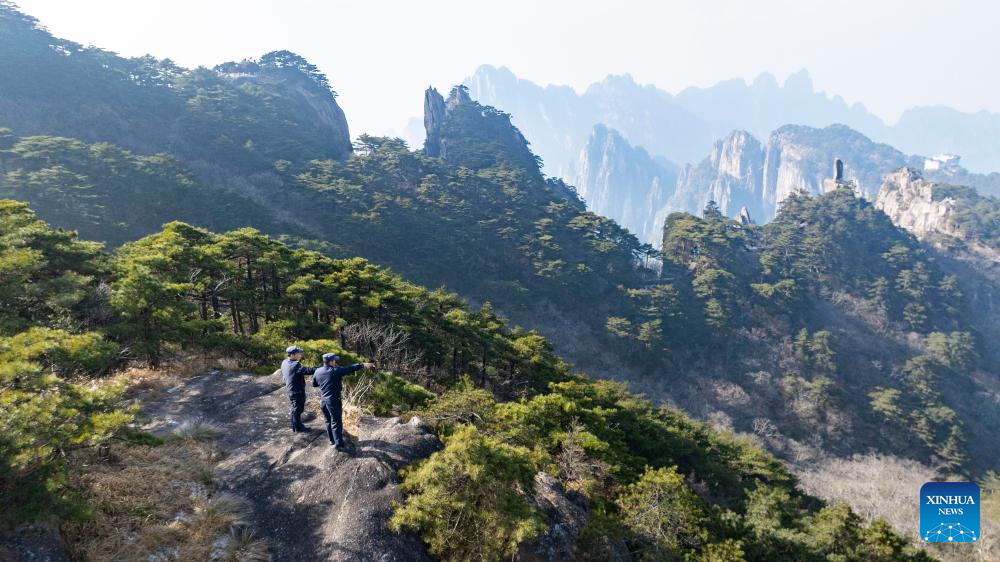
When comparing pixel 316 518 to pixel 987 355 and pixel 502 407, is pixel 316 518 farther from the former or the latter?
pixel 987 355

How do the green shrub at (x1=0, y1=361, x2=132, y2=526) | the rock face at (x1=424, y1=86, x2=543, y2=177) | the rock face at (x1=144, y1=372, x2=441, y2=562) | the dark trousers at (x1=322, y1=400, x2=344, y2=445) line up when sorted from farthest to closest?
the rock face at (x1=424, y1=86, x2=543, y2=177) < the dark trousers at (x1=322, y1=400, x2=344, y2=445) < the rock face at (x1=144, y1=372, x2=441, y2=562) < the green shrub at (x1=0, y1=361, x2=132, y2=526)

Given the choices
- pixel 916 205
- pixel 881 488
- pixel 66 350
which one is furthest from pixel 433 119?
pixel 916 205

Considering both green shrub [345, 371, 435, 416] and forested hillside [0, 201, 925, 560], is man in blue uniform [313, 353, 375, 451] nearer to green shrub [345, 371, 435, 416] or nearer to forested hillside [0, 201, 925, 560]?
forested hillside [0, 201, 925, 560]

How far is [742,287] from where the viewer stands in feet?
178

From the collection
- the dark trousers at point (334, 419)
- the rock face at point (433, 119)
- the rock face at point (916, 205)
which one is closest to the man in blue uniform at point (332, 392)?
the dark trousers at point (334, 419)

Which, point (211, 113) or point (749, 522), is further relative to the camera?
point (211, 113)

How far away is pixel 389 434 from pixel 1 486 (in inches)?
187

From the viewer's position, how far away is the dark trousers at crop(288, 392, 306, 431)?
24.3 ft

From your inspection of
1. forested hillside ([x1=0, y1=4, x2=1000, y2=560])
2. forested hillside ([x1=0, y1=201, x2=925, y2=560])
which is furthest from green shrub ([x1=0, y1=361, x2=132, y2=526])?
forested hillside ([x1=0, y1=4, x2=1000, y2=560])

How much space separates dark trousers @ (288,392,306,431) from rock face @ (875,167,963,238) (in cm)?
10979

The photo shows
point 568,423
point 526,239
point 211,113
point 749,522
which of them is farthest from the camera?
point 211,113

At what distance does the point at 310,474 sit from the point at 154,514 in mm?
1980

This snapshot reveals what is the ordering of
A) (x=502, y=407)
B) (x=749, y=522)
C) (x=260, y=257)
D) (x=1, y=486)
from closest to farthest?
1. (x=1, y=486)
2. (x=502, y=407)
3. (x=749, y=522)
4. (x=260, y=257)

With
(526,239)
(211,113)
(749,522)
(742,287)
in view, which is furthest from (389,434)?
(211,113)
